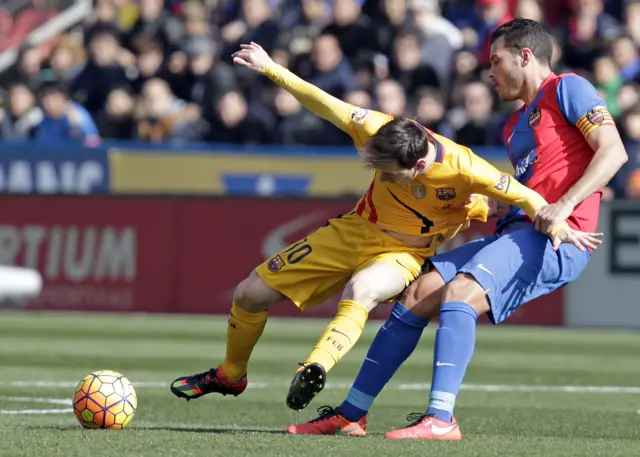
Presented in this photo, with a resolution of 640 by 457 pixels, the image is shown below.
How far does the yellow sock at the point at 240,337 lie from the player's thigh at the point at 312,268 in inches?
10.6

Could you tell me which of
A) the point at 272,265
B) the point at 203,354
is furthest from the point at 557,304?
the point at 272,265

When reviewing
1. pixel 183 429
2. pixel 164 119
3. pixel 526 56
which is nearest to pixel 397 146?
pixel 526 56

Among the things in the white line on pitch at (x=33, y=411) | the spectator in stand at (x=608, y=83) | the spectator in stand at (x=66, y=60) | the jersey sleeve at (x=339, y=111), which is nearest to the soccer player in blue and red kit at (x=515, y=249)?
the jersey sleeve at (x=339, y=111)

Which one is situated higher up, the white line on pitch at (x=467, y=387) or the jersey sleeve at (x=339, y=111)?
the jersey sleeve at (x=339, y=111)

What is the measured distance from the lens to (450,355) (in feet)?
22.5

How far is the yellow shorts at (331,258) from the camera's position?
7539 millimetres

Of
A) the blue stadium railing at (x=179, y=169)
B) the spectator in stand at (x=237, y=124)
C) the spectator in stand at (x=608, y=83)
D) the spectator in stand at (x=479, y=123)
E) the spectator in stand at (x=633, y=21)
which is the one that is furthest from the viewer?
the spectator in stand at (x=633, y=21)

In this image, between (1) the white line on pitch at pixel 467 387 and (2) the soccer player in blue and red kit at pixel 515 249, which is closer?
(2) the soccer player in blue and red kit at pixel 515 249

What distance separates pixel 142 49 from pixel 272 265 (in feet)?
41.1

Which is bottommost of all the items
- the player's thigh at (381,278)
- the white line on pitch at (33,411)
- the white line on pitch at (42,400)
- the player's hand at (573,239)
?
the white line on pitch at (42,400)

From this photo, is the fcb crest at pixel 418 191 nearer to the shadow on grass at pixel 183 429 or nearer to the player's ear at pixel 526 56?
the player's ear at pixel 526 56

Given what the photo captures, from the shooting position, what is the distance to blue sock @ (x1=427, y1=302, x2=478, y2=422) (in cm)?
684

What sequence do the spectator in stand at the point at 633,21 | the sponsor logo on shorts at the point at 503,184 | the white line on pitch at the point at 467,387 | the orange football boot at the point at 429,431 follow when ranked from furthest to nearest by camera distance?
the spectator in stand at the point at 633,21, the white line on pitch at the point at 467,387, the sponsor logo on shorts at the point at 503,184, the orange football boot at the point at 429,431

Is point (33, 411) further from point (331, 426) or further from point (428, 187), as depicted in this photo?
point (428, 187)
